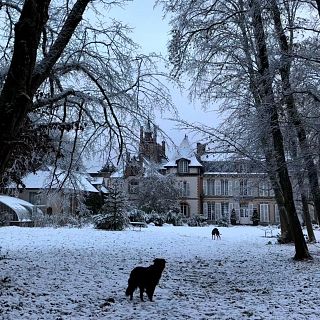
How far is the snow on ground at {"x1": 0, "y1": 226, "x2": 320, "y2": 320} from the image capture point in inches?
269

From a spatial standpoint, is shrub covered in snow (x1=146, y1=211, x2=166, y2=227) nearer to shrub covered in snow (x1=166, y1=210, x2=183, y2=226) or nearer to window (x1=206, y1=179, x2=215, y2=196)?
shrub covered in snow (x1=166, y1=210, x2=183, y2=226)

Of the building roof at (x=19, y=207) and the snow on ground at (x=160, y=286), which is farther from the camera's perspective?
the building roof at (x=19, y=207)

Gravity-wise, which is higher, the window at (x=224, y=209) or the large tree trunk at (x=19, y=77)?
the window at (x=224, y=209)

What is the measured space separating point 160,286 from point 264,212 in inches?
2065

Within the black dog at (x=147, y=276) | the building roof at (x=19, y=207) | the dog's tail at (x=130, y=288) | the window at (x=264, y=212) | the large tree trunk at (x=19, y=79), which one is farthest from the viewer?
the window at (x=264, y=212)

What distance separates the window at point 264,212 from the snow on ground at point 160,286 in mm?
45149

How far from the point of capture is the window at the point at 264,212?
59.3 meters

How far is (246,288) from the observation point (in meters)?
9.16

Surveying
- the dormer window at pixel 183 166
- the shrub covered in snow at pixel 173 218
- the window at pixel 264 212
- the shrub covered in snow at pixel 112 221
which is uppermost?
the dormer window at pixel 183 166

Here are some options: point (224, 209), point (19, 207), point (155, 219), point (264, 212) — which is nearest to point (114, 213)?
point (155, 219)

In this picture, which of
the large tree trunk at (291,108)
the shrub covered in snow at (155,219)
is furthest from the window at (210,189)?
the large tree trunk at (291,108)

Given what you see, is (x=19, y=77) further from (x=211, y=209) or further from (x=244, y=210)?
(x=211, y=209)

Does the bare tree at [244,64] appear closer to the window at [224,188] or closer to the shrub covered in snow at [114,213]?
the shrub covered in snow at [114,213]

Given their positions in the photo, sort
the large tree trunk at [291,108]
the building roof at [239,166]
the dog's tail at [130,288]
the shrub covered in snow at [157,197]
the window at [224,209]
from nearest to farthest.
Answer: the dog's tail at [130,288] < the large tree trunk at [291,108] < the building roof at [239,166] < the shrub covered in snow at [157,197] < the window at [224,209]
